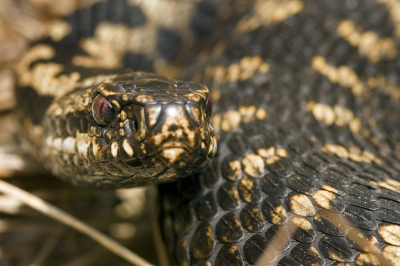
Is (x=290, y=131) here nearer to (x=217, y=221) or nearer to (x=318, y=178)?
(x=318, y=178)

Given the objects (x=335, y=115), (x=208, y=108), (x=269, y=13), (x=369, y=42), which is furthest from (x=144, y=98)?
(x=369, y=42)

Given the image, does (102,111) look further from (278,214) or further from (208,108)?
(278,214)

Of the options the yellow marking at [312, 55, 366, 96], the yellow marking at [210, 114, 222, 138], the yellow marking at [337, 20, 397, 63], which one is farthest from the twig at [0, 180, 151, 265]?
the yellow marking at [337, 20, 397, 63]

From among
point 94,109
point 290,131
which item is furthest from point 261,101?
point 94,109

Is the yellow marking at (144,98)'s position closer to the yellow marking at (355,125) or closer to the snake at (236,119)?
the snake at (236,119)

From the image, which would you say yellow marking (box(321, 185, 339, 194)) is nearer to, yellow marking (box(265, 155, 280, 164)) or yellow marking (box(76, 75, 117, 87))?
yellow marking (box(265, 155, 280, 164))

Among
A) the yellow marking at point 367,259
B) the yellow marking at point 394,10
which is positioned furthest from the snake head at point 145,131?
the yellow marking at point 394,10
